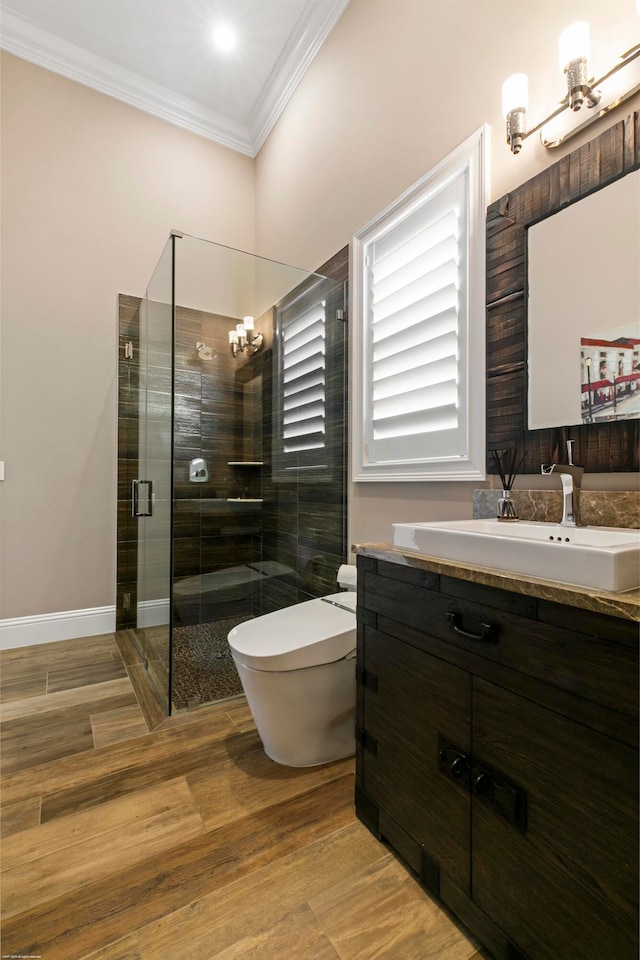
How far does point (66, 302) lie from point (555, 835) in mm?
3326

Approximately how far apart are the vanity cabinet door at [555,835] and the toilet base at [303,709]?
66 cm

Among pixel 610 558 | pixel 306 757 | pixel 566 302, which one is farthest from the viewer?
pixel 306 757

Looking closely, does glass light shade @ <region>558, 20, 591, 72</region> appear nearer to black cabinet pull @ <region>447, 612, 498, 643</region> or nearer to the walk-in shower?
the walk-in shower

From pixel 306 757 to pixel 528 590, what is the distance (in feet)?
3.83

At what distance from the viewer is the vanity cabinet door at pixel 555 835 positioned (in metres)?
0.69

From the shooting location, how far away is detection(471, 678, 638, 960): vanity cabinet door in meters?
0.69

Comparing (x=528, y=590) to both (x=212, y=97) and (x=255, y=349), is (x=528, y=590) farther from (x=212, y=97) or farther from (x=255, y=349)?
(x=212, y=97)

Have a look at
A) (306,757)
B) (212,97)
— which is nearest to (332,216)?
(212,97)

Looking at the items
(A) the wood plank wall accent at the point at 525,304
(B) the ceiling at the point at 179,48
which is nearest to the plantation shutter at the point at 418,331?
(A) the wood plank wall accent at the point at 525,304

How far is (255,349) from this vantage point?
253cm

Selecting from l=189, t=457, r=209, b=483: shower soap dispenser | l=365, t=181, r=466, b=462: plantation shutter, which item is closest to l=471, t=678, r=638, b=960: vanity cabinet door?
l=365, t=181, r=466, b=462: plantation shutter

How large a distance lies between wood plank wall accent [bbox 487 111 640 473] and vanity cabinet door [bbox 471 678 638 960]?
696 mm

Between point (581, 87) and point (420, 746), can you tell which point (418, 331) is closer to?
point (581, 87)

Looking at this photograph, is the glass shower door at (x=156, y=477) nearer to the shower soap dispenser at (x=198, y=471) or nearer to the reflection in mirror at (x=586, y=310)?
the shower soap dispenser at (x=198, y=471)
